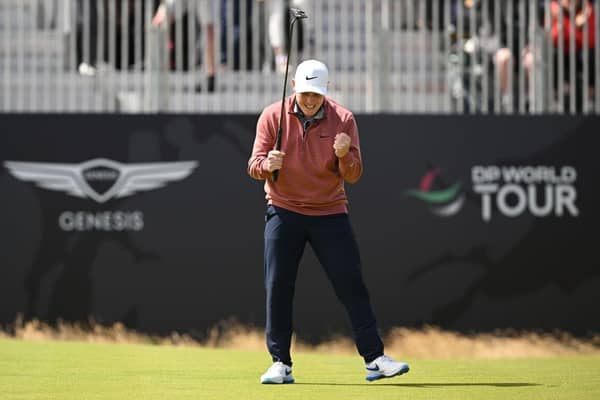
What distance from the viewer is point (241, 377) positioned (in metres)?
8.56

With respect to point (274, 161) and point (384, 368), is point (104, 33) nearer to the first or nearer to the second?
point (274, 161)

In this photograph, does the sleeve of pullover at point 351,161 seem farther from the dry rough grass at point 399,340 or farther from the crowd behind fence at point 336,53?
the crowd behind fence at point 336,53

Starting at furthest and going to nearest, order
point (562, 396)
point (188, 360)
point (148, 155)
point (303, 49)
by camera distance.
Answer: point (303, 49), point (148, 155), point (188, 360), point (562, 396)

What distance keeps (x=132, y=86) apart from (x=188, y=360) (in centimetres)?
436

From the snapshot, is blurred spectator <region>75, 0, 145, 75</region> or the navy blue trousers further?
blurred spectator <region>75, 0, 145, 75</region>

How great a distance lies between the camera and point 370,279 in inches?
512

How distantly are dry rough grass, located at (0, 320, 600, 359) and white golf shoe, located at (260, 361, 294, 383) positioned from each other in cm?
462

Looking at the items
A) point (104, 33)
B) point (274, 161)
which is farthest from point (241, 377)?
point (104, 33)

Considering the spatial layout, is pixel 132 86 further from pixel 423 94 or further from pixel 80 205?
pixel 423 94

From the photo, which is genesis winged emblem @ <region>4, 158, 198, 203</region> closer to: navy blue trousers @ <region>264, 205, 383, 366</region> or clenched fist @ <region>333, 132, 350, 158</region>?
navy blue trousers @ <region>264, 205, 383, 366</region>

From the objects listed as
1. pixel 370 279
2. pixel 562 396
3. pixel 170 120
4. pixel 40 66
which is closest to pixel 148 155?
pixel 170 120

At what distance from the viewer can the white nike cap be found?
25.9 feet

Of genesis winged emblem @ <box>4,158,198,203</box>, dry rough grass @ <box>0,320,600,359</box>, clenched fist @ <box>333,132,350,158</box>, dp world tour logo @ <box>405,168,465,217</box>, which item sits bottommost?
dry rough grass @ <box>0,320,600,359</box>

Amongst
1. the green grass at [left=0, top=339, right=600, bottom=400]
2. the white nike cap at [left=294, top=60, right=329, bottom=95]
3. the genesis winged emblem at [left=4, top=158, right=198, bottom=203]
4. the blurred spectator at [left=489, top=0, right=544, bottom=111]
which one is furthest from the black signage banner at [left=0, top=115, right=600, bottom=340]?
the white nike cap at [left=294, top=60, right=329, bottom=95]
